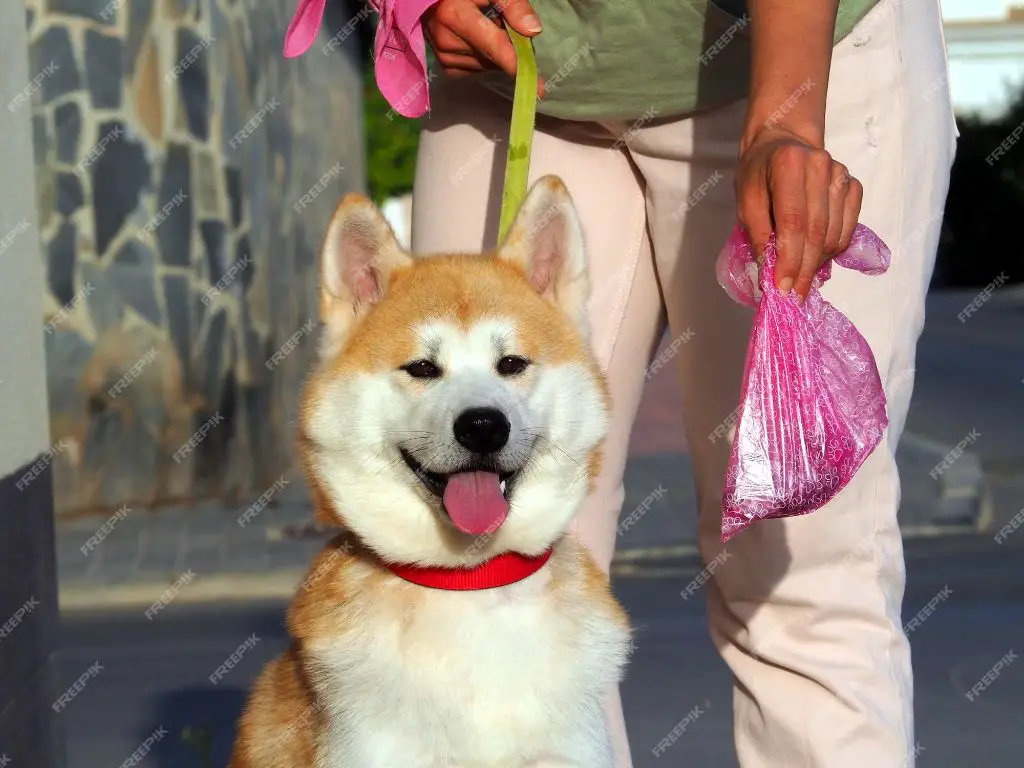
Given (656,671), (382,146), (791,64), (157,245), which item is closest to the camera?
(791,64)

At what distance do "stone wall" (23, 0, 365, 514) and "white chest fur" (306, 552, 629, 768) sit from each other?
544 centimetres

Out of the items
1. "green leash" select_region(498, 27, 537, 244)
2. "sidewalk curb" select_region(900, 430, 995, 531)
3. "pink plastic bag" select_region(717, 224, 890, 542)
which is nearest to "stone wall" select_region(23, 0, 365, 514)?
"sidewalk curb" select_region(900, 430, 995, 531)

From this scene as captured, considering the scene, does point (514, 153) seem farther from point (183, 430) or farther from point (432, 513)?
point (183, 430)

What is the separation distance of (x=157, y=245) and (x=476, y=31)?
6011mm

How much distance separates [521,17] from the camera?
2674mm

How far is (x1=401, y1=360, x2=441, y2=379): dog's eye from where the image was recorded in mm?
2838

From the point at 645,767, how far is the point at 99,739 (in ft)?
6.52

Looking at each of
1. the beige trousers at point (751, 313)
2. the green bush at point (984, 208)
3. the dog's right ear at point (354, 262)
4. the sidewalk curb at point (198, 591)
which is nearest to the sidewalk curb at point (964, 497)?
the sidewalk curb at point (198, 591)

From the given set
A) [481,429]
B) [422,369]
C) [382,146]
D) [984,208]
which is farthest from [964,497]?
[984,208]

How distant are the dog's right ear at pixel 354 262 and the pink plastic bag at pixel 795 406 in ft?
2.63

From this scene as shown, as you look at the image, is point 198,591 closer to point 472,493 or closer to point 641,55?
point 472,493

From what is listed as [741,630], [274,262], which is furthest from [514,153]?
[274,262]

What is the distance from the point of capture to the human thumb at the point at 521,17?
2663 millimetres

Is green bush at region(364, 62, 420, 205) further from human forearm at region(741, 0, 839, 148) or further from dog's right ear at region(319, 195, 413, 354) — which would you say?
human forearm at region(741, 0, 839, 148)
